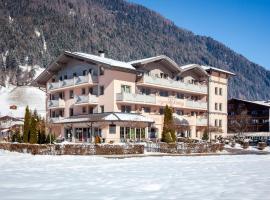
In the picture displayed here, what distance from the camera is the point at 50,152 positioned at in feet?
103

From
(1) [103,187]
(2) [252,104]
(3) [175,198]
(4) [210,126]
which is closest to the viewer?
(3) [175,198]

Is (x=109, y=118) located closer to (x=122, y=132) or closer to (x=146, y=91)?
A: (x=122, y=132)

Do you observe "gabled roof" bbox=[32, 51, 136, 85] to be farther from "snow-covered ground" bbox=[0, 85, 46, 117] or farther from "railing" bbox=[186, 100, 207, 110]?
"snow-covered ground" bbox=[0, 85, 46, 117]

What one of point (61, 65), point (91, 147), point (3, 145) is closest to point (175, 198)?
point (91, 147)

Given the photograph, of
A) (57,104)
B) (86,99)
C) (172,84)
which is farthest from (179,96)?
(57,104)

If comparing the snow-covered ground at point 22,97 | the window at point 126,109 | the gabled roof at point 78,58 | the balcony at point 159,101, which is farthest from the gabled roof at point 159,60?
the snow-covered ground at point 22,97

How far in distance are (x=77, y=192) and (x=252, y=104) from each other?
7431 cm

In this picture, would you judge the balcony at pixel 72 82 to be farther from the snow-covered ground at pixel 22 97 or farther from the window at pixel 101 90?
the snow-covered ground at pixel 22 97

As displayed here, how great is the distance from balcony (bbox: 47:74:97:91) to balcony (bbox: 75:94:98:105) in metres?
1.63

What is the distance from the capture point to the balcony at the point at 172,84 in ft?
169

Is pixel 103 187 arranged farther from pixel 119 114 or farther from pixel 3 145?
pixel 119 114

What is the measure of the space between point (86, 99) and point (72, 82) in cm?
357

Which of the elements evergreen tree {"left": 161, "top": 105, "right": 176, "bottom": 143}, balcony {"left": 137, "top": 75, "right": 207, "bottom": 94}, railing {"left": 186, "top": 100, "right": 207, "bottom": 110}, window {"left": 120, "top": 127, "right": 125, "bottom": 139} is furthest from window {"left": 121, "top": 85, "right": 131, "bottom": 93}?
railing {"left": 186, "top": 100, "right": 207, "bottom": 110}

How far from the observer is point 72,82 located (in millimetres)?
52250
